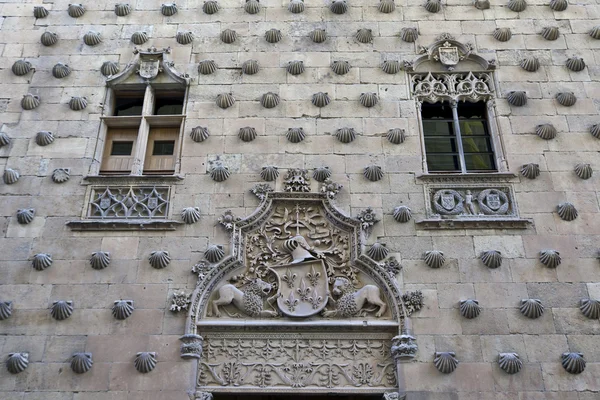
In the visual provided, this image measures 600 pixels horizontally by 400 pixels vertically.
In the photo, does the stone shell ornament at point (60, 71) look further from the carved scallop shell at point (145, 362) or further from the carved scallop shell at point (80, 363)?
the carved scallop shell at point (145, 362)

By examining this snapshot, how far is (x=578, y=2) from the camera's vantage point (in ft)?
40.3

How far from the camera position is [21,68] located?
1151 centimetres

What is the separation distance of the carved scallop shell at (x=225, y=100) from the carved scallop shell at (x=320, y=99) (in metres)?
1.40

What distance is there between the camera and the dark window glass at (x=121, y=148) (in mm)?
11031

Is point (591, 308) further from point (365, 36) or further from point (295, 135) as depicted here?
point (365, 36)

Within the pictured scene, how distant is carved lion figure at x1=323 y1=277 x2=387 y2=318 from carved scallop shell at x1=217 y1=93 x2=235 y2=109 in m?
3.72

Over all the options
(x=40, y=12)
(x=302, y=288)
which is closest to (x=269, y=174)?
(x=302, y=288)

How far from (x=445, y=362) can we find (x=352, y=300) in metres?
1.51

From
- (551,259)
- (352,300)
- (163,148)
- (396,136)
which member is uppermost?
(163,148)

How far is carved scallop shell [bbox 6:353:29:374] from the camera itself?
28.7 feet

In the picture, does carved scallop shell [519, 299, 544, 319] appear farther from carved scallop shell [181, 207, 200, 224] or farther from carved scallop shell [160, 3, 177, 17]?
carved scallop shell [160, 3, 177, 17]

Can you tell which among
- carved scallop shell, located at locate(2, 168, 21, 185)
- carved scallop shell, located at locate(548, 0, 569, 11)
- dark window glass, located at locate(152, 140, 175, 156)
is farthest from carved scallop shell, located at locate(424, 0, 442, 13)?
carved scallop shell, located at locate(2, 168, 21, 185)

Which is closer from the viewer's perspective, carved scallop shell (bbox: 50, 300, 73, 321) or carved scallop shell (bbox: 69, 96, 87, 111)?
carved scallop shell (bbox: 50, 300, 73, 321)

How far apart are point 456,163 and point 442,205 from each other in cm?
106
